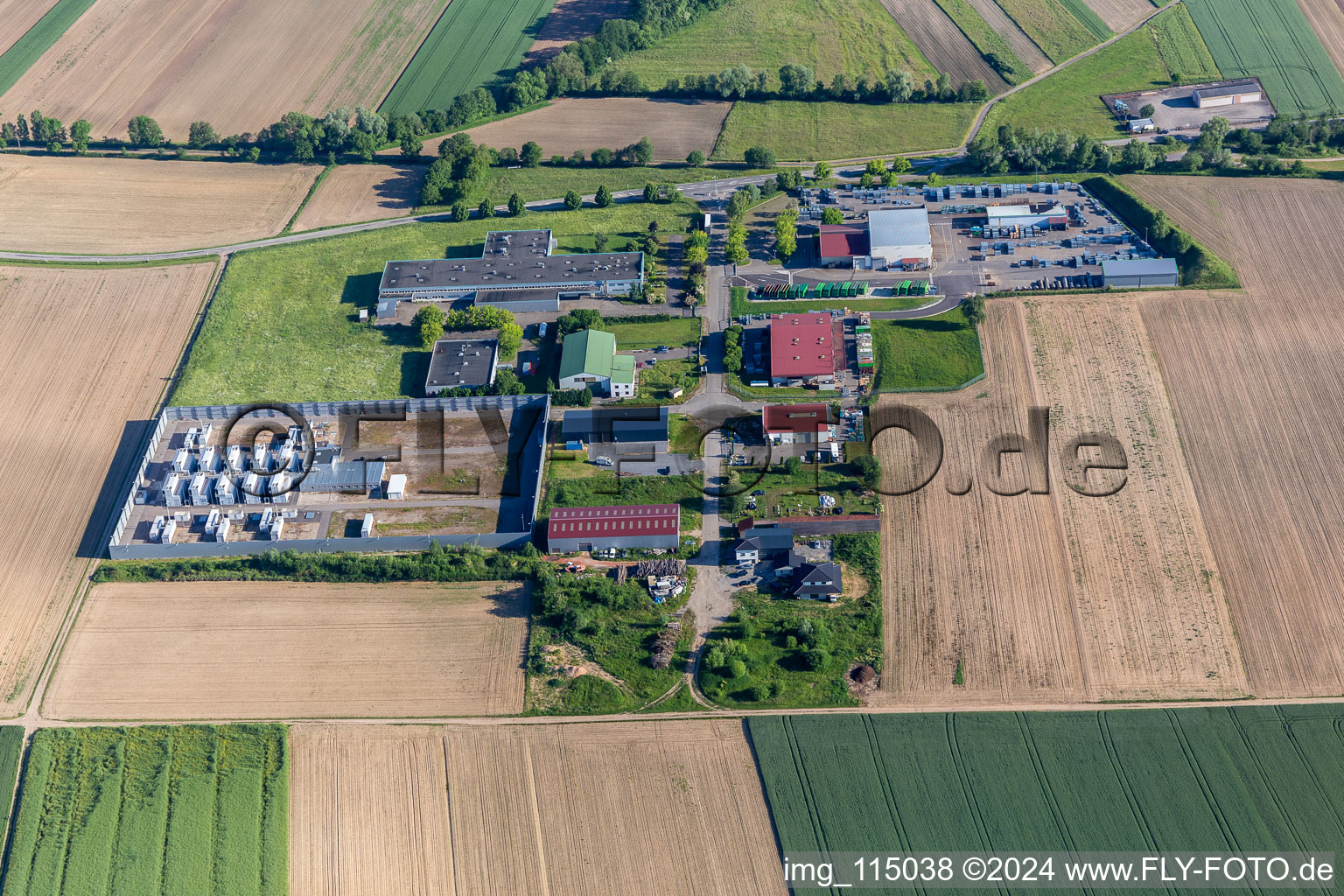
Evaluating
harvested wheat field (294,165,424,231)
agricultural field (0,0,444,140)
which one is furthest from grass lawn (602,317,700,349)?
agricultural field (0,0,444,140)

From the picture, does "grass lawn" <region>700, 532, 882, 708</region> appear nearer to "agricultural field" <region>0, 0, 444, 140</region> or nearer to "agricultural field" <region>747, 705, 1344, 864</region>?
"agricultural field" <region>747, 705, 1344, 864</region>

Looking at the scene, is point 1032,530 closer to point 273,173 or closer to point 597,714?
point 597,714

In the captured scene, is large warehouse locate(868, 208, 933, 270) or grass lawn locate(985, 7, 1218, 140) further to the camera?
grass lawn locate(985, 7, 1218, 140)

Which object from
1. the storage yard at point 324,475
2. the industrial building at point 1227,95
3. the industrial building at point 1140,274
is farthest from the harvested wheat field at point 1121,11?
the storage yard at point 324,475

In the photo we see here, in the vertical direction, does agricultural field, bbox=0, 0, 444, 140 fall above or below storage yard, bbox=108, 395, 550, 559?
above

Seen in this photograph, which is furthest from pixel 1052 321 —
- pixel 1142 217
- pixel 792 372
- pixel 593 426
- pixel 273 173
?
pixel 273 173

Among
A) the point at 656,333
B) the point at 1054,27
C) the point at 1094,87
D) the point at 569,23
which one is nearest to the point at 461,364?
the point at 656,333
